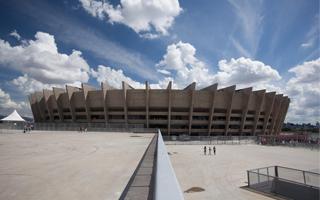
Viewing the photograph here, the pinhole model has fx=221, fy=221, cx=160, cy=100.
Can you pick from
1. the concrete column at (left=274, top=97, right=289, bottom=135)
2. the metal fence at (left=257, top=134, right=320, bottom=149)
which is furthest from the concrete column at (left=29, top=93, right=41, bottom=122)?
the concrete column at (left=274, top=97, right=289, bottom=135)

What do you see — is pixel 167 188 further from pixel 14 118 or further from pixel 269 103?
pixel 269 103

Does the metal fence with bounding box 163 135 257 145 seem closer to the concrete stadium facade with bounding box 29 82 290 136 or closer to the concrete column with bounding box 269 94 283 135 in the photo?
the concrete stadium facade with bounding box 29 82 290 136

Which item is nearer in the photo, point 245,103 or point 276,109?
point 245,103

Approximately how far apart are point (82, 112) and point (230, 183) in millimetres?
49618

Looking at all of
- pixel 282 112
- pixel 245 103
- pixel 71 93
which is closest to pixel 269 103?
pixel 245 103

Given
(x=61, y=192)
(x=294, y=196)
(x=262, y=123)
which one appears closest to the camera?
(x=61, y=192)

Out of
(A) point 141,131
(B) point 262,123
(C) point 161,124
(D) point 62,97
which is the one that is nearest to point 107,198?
(A) point 141,131

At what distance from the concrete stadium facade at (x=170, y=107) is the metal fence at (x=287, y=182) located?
3910cm

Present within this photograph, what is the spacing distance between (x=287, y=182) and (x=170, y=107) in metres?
42.1

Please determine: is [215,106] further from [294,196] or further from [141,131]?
[294,196]

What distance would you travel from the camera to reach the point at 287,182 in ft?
38.8

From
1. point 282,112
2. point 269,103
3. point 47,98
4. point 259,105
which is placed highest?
point 47,98

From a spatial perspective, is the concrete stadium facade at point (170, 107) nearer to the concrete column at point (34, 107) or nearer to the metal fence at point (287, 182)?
the concrete column at point (34, 107)

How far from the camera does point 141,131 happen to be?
3656cm
